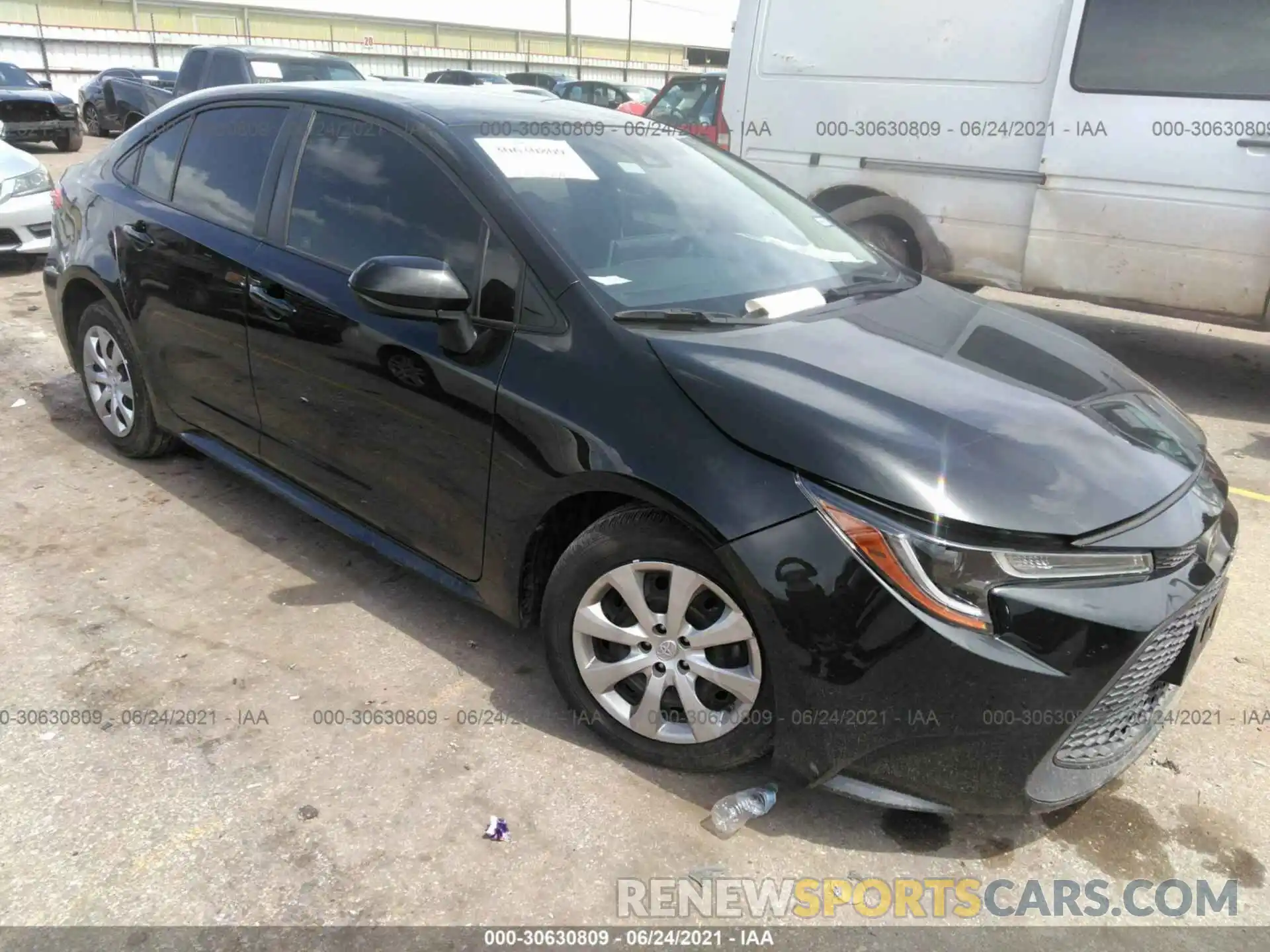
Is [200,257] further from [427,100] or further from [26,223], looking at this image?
[26,223]

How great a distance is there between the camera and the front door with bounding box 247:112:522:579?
9.05ft

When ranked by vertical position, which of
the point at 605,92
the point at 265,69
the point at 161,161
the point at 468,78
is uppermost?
the point at 265,69

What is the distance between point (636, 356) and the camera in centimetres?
248

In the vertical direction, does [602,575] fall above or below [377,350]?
below

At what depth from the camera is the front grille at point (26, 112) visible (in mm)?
14836

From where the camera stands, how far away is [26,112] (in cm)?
1505

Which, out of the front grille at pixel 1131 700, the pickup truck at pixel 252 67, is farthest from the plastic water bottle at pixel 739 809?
the pickup truck at pixel 252 67

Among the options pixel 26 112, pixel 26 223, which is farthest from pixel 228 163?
pixel 26 112

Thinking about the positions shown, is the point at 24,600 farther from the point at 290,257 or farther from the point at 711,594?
the point at 711,594

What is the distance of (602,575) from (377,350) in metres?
1.03

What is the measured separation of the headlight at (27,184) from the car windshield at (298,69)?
340cm

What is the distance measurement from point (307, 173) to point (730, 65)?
4601 mm

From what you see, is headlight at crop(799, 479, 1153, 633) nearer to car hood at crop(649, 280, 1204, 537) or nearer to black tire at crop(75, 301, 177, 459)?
car hood at crop(649, 280, 1204, 537)

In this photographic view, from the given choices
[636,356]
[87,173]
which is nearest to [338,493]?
[636,356]
